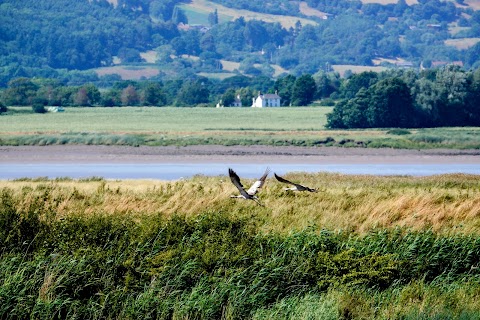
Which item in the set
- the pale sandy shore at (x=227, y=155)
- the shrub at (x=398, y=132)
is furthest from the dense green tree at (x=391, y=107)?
the pale sandy shore at (x=227, y=155)

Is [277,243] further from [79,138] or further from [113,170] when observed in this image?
[79,138]

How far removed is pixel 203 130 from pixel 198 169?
1105 inches

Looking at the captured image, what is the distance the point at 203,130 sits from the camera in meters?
74.1

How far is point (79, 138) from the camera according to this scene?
201ft

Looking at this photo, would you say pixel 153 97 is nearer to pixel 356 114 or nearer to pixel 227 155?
pixel 356 114

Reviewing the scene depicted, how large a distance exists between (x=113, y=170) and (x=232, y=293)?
2919cm

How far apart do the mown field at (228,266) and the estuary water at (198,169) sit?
72.0 feet

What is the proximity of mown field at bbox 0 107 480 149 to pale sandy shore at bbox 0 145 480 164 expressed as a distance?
7.48 feet

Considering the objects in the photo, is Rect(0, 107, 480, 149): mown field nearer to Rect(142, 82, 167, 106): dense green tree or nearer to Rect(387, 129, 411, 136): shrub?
Rect(387, 129, 411, 136): shrub

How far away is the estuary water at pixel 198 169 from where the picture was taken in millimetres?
42562

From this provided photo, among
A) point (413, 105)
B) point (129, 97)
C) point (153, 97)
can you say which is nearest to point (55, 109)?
point (129, 97)

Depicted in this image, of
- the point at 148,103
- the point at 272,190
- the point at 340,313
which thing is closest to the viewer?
the point at 340,313

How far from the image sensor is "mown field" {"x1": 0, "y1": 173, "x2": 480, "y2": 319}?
630 inches

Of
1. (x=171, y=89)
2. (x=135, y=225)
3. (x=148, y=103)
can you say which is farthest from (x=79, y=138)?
(x=171, y=89)
